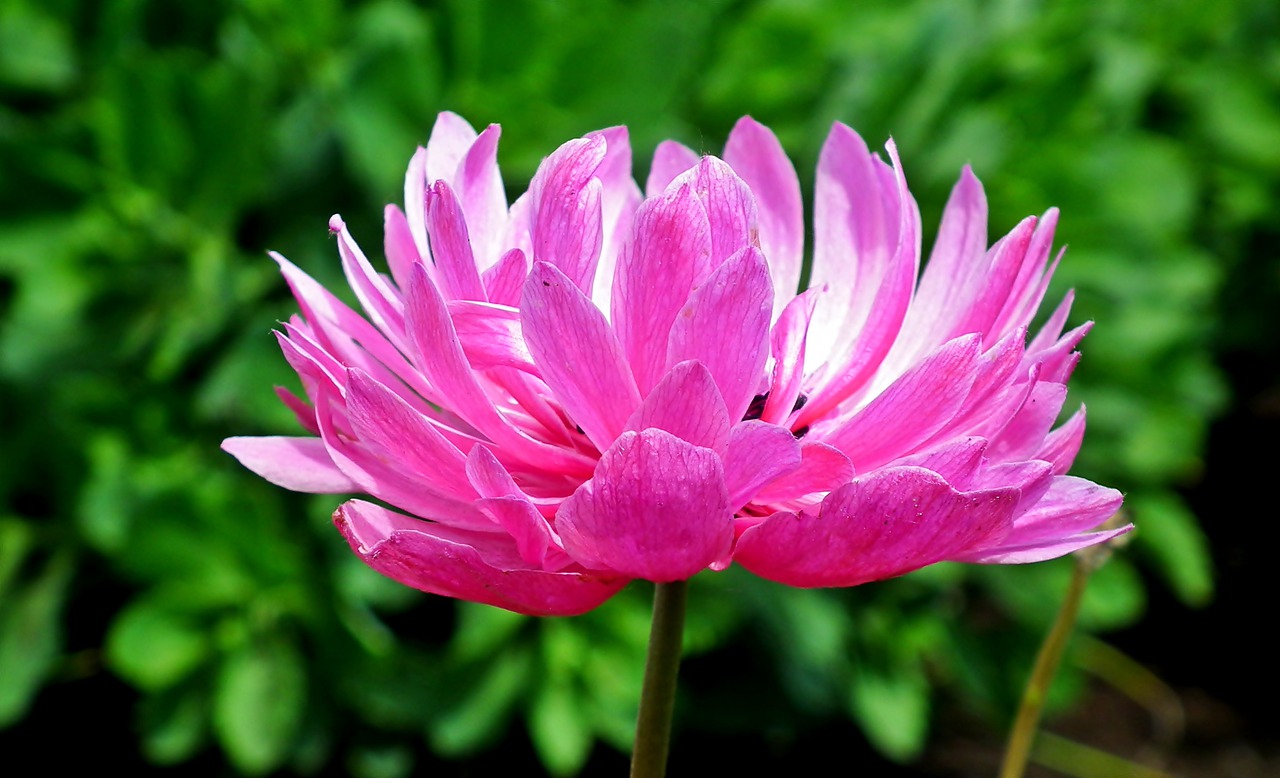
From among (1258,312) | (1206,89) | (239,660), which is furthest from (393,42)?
(1258,312)

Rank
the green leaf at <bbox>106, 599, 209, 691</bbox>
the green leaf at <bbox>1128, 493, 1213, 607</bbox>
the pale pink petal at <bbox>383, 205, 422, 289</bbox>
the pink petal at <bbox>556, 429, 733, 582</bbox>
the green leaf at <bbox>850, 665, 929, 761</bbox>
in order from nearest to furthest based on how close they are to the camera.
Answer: the pink petal at <bbox>556, 429, 733, 582</bbox>
the pale pink petal at <bbox>383, 205, 422, 289</bbox>
the green leaf at <bbox>106, 599, 209, 691</bbox>
the green leaf at <bbox>850, 665, 929, 761</bbox>
the green leaf at <bbox>1128, 493, 1213, 607</bbox>

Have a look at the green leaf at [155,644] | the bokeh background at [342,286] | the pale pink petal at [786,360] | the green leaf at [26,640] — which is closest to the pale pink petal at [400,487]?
the pale pink petal at [786,360]

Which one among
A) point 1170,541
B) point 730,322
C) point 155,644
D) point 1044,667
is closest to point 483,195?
point 730,322

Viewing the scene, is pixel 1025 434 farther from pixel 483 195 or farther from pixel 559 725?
pixel 559 725

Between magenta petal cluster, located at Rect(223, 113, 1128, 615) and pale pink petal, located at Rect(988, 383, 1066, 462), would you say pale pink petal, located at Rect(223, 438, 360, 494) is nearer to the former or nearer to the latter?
magenta petal cluster, located at Rect(223, 113, 1128, 615)

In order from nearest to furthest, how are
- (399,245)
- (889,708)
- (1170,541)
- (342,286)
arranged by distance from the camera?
(399,245) → (342,286) → (889,708) → (1170,541)

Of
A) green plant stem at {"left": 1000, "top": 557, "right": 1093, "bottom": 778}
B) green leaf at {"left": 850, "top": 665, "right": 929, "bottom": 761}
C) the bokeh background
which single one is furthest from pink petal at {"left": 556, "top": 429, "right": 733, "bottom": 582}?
green leaf at {"left": 850, "top": 665, "right": 929, "bottom": 761}

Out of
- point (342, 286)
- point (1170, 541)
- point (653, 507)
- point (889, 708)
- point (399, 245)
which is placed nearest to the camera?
point (653, 507)
